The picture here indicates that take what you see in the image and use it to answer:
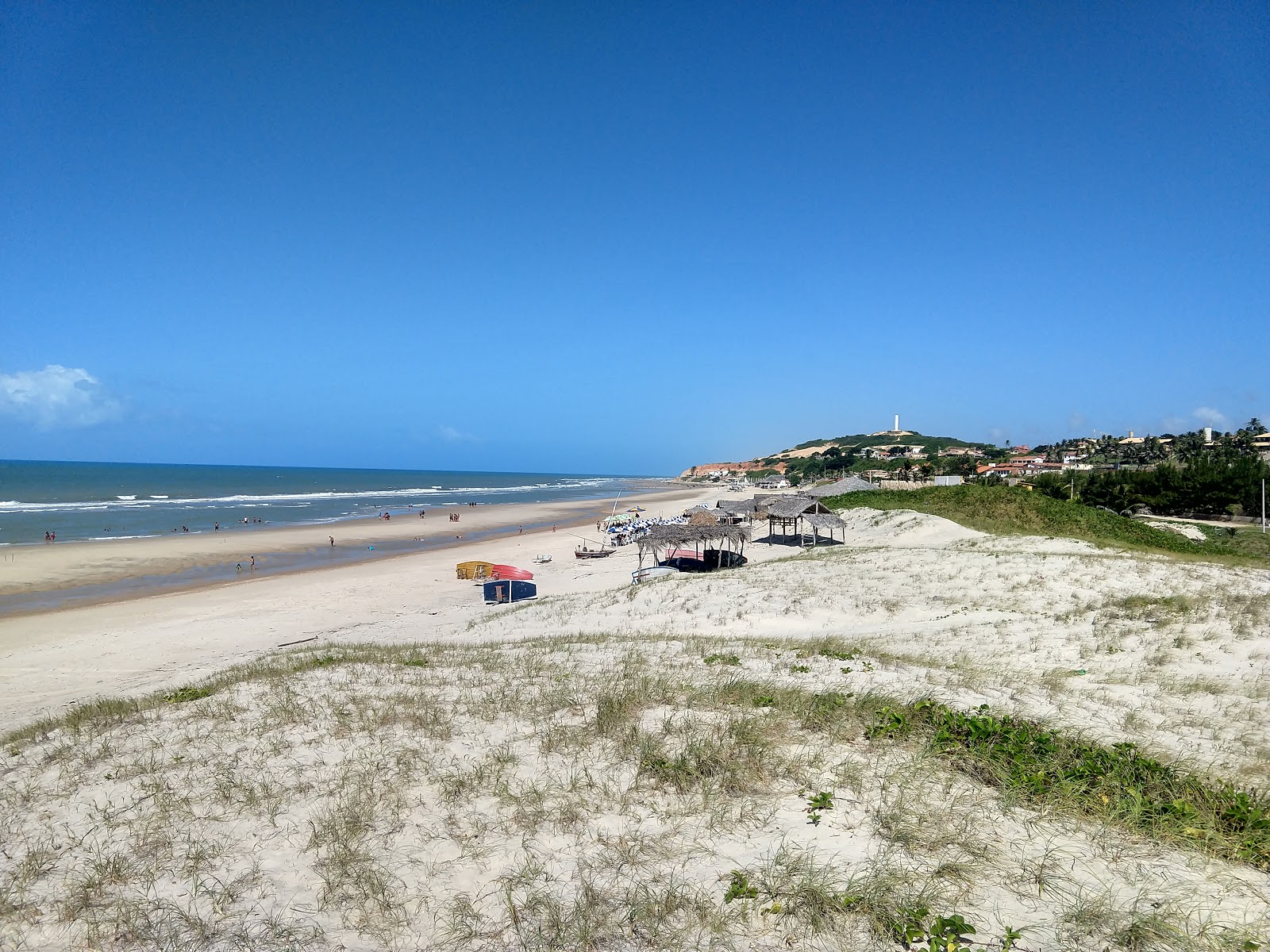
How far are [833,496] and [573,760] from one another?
3885 cm

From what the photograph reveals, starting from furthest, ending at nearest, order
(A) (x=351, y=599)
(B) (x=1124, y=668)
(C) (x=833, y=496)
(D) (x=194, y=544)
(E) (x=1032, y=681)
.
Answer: (C) (x=833, y=496)
(D) (x=194, y=544)
(A) (x=351, y=599)
(B) (x=1124, y=668)
(E) (x=1032, y=681)

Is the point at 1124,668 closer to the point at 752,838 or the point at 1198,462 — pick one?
the point at 752,838

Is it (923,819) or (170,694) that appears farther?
(170,694)

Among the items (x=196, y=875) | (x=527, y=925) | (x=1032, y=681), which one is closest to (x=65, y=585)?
(x=196, y=875)

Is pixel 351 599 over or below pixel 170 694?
below

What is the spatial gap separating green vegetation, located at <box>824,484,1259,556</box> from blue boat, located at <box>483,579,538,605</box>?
1929 cm

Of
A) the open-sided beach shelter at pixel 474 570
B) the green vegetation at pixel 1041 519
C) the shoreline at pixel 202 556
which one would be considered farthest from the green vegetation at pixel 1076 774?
the shoreline at pixel 202 556

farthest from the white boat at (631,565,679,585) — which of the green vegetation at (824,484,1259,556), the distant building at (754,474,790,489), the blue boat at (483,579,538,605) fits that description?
the distant building at (754,474,790,489)

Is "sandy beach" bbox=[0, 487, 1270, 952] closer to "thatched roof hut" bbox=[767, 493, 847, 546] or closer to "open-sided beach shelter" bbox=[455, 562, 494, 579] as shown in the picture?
"open-sided beach shelter" bbox=[455, 562, 494, 579]

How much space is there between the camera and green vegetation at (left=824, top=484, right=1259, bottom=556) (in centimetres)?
2353

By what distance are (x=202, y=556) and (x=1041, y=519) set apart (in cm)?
4051

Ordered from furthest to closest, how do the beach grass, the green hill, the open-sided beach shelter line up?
the green hill
the open-sided beach shelter
the beach grass

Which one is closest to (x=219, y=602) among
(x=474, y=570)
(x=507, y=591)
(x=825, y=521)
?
(x=474, y=570)

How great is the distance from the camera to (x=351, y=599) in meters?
22.2
